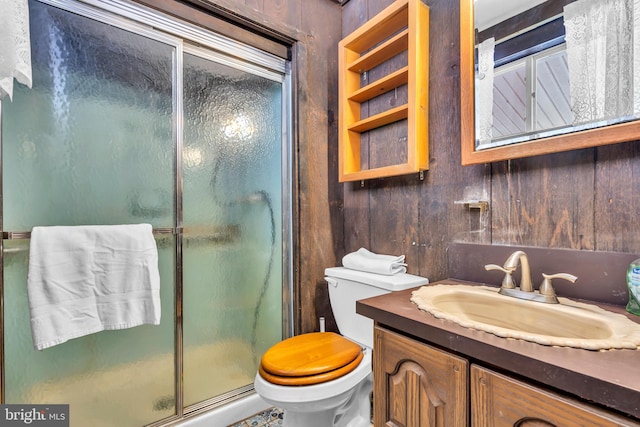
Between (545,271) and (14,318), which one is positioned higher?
(545,271)

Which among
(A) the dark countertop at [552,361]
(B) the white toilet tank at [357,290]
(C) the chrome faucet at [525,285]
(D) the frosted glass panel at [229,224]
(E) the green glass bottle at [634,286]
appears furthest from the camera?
(D) the frosted glass panel at [229,224]

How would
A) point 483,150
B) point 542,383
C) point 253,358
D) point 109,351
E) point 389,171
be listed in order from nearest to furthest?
1. point 542,383
2. point 483,150
3. point 109,351
4. point 389,171
5. point 253,358

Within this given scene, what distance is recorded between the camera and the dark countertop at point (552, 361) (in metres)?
0.45

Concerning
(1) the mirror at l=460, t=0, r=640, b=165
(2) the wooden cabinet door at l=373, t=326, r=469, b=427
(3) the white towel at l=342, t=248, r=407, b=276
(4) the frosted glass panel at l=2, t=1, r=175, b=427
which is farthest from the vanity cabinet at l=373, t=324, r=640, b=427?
(4) the frosted glass panel at l=2, t=1, r=175, b=427

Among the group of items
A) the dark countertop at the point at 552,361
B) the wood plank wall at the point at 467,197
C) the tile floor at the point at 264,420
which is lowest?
the tile floor at the point at 264,420

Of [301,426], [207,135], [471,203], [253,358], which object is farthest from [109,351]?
[471,203]

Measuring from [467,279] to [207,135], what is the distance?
4.19ft

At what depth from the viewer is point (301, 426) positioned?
1108mm

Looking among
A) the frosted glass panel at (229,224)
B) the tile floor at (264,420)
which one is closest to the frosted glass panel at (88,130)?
the frosted glass panel at (229,224)

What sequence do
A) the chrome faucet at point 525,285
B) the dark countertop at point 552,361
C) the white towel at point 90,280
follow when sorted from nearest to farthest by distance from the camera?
the dark countertop at point 552,361
the chrome faucet at point 525,285
the white towel at point 90,280

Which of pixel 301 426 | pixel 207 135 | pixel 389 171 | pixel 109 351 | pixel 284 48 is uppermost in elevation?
pixel 284 48

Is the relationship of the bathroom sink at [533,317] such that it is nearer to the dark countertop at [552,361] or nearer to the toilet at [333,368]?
the dark countertop at [552,361]

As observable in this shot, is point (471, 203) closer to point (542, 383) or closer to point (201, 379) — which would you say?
point (542, 383)

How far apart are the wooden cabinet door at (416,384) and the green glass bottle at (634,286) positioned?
47 centimetres
